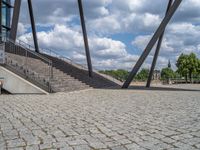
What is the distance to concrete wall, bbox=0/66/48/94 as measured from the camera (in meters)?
16.3

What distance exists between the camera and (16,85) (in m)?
16.6

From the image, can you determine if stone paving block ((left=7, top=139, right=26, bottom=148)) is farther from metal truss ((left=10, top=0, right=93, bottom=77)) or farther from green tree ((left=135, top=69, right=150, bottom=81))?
green tree ((left=135, top=69, right=150, bottom=81))

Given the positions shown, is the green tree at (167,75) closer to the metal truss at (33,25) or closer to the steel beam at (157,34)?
the metal truss at (33,25)

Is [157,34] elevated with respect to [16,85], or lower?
elevated

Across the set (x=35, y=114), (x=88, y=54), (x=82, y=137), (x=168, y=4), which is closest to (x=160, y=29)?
(x=168, y=4)

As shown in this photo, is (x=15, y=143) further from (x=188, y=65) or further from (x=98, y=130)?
(x=188, y=65)

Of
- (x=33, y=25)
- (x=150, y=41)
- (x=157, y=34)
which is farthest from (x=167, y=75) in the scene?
(x=157, y=34)

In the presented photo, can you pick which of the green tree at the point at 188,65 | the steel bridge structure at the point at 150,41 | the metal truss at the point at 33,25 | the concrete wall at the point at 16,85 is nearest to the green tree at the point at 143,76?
the green tree at the point at 188,65

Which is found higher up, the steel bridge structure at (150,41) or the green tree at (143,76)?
the steel bridge structure at (150,41)

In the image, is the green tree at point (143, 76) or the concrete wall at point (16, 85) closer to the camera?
the concrete wall at point (16, 85)

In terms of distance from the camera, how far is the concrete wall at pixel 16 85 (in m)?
16.3

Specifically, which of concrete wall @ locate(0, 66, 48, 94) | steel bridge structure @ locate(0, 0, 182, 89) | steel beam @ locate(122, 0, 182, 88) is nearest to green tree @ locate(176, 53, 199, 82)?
steel bridge structure @ locate(0, 0, 182, 89)

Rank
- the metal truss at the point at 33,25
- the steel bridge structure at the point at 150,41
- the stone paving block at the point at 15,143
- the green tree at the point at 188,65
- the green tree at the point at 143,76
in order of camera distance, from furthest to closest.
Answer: the green tree at the point at 188,65 → the green tree at the point at 143,76 → the metal truss at the point at 33,25 → the steel bridge structure at the point at 150,41 → the stone paving block at the point at 15,143

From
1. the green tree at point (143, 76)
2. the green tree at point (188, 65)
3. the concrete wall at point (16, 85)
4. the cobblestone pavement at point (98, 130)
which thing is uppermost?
the green tree at point (188, 65)
